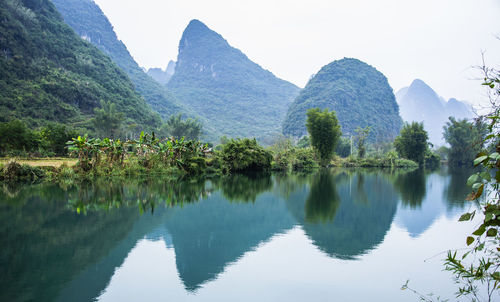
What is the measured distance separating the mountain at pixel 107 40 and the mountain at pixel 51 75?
25623mm

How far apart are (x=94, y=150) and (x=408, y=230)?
17.4 meters

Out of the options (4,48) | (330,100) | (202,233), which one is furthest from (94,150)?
(330,100)

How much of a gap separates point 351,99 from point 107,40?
101926 mm

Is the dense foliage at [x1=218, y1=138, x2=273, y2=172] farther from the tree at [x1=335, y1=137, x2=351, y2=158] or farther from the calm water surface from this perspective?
the tree at [x1=335, y1=137, x2=351, y2=158]

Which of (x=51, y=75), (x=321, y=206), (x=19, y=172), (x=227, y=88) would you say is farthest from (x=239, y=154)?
(x=227, y=88)

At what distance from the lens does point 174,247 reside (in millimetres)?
7188

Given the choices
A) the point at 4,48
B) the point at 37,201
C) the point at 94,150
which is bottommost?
the point at 37,201

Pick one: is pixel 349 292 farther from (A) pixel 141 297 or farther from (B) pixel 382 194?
(B) pixel 382 194

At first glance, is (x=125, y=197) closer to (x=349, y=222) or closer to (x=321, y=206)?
(x=321, y=206)

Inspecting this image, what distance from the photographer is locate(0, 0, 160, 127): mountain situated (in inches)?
1816

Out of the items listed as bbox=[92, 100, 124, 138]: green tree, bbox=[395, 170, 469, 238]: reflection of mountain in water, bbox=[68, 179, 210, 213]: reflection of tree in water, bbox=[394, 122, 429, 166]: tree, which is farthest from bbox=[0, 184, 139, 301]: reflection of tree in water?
bbox=[394, 122, 429, 166]: tree

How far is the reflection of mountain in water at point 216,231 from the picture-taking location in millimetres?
6064

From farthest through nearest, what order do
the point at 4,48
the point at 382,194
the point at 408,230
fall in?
the point at 4,48
the point at 382,194
the point at 408,230

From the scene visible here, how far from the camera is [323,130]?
38.5m
